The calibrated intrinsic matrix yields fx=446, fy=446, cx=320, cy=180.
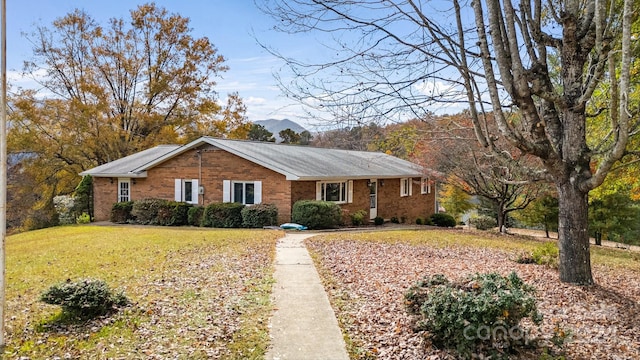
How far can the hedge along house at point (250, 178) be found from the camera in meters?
19.7

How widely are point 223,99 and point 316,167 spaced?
54.0 ft

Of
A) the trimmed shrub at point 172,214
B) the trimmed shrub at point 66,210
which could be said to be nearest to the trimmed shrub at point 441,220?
the trimmed shrub at point 172,214

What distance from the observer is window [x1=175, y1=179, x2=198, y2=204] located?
21.7 m

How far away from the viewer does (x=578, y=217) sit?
7.26 metres

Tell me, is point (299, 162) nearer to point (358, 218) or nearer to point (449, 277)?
point (358, 218)

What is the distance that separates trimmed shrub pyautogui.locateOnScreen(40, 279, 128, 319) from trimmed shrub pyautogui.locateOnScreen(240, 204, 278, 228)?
1221 centimetres

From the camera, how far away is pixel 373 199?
78.6 feet

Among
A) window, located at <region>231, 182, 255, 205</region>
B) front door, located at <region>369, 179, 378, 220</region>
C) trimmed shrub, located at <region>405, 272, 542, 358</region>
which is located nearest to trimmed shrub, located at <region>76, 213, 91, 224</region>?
window, located at <region>231, 182, 255, 205</region>

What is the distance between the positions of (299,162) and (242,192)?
312 cm

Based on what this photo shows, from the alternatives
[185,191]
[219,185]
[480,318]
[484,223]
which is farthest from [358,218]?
[480,318]

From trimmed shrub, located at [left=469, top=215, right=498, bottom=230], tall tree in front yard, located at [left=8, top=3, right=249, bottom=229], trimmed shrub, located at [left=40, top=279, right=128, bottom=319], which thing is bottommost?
trimmed shrub, located at [left=469, top=215, right=498, bottom=230]

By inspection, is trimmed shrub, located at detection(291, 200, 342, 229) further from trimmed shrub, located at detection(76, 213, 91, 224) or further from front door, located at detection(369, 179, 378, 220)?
trimmed shrub, located at detection(76, 213, 91, 224)

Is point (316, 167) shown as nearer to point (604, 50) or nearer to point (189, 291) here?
point (189, 291)

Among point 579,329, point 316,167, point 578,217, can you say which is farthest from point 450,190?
point 579,329
